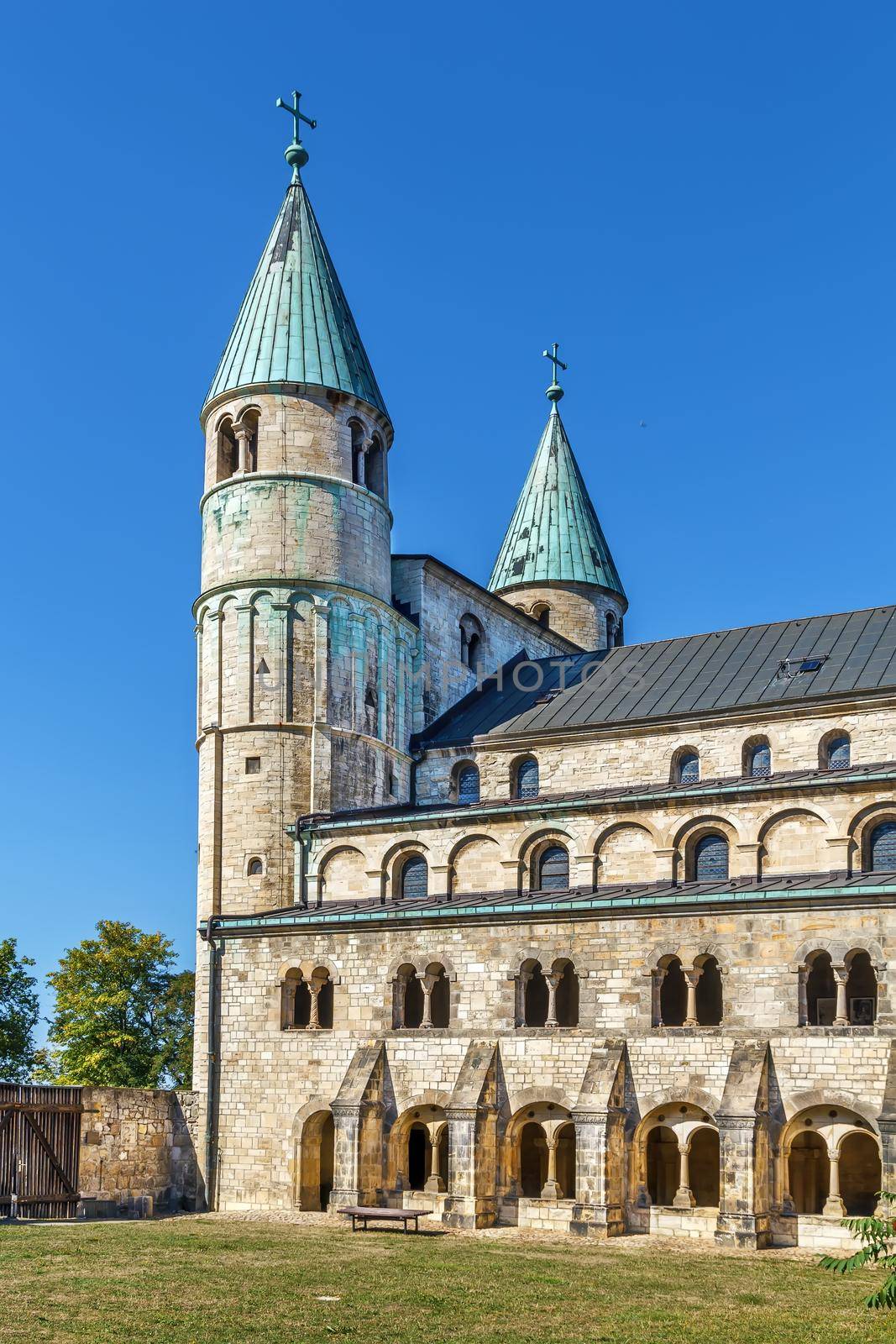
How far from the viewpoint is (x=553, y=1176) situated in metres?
33.7

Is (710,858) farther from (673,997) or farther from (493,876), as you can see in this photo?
(493,876)

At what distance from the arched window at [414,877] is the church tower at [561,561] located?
2173 cm

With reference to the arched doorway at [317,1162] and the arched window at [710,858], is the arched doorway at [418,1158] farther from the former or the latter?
the arched window at [710,858]

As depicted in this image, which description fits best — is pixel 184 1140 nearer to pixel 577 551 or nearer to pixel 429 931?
pixel 429 931

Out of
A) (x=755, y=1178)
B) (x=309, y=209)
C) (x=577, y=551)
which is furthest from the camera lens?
(x=577, y=551)

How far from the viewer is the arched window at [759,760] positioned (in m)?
41.4

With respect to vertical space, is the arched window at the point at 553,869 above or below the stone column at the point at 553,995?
above

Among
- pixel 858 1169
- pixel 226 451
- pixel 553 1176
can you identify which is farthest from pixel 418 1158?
pixel 226 451

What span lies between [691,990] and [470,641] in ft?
67.7

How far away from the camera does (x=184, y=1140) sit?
128 feet

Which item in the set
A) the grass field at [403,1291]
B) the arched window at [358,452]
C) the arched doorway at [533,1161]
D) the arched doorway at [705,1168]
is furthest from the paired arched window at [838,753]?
the arched window at [358,452]

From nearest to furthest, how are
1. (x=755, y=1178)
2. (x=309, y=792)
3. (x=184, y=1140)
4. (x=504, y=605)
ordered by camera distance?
(x=755, y=1178) → (x=184, y=1140) → (x=309, y=792) → (x=504, y=605)

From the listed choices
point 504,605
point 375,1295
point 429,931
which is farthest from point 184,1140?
point 504,605

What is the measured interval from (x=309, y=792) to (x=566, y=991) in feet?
32.5
